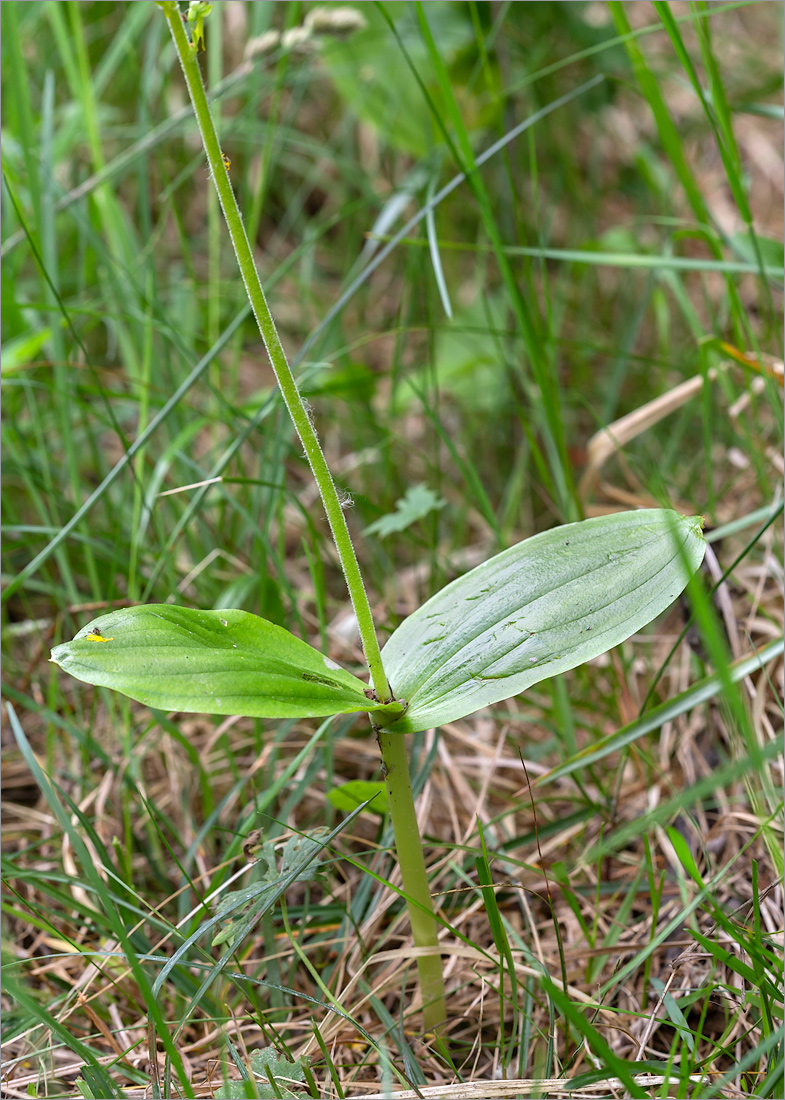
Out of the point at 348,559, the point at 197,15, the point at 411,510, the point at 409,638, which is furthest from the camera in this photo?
the point at 411,510

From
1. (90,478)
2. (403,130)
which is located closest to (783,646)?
(90,478)

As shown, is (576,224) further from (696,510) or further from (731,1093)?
(731,1093)

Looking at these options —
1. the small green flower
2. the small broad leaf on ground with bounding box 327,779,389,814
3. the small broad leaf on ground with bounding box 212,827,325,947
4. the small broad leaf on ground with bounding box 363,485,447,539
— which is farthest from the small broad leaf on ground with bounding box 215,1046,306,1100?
the small green flower

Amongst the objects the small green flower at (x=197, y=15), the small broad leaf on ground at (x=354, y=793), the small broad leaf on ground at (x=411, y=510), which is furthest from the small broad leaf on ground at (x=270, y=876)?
the small green flower at (x=197, y=15)

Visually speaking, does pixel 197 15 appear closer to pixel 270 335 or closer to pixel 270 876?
pixel 270 335

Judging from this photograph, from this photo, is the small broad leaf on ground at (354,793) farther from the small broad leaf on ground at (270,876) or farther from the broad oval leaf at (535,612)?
the broad oval leaf at (535,612)

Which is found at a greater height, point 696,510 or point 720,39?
point 720,39

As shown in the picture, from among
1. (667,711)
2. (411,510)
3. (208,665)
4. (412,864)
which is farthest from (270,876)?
(411,510)
